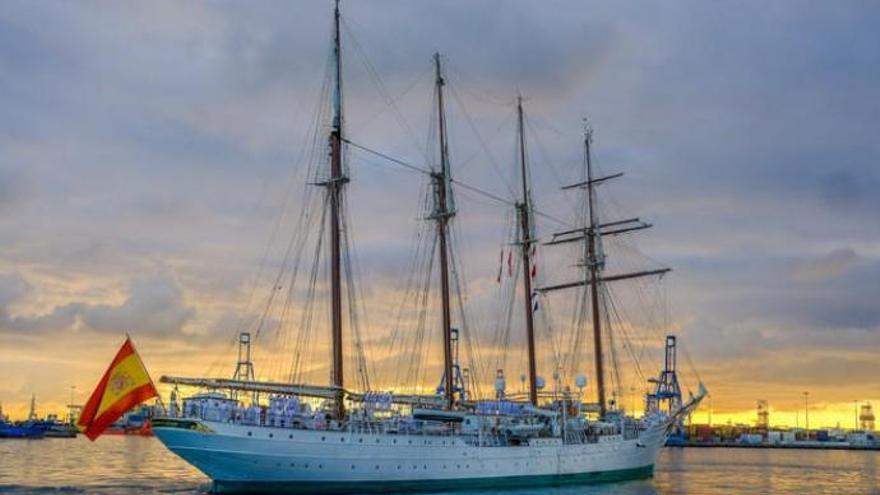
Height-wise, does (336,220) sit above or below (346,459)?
above

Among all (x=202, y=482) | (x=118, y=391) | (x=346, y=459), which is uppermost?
(x=118, y=391)

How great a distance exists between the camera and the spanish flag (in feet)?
181

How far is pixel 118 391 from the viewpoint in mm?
56281

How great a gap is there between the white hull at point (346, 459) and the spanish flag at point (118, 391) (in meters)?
2.87

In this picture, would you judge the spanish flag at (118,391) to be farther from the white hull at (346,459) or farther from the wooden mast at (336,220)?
the wooden mast at (336,220)

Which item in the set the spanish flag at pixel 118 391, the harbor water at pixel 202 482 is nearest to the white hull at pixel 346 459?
the harbor water at pixel 202 482

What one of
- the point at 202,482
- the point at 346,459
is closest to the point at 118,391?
the point at 346,459

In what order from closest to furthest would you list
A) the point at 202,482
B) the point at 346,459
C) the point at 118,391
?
the point at 118,391 → the point at 346,459 → the point at 202,482

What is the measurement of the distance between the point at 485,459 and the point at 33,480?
1518 inches

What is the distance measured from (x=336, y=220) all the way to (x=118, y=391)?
19.6 metres

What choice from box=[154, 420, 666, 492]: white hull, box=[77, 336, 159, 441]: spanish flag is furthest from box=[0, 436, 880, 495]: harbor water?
box=[77, 336, 159, 441]: spanish flag

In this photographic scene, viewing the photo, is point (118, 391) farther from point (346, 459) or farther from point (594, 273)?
point (594, 273)

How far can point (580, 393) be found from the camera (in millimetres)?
83875

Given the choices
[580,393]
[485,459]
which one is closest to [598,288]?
[580,393]
